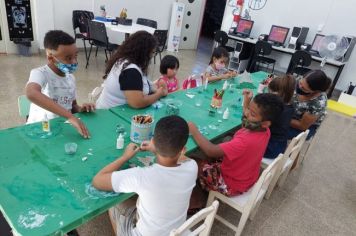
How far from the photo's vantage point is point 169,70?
8.52 ft

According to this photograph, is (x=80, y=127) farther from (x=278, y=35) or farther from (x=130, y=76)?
(x=278, y=35)

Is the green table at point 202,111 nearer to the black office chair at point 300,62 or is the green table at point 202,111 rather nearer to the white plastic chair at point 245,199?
the white plastic chair at point 245,199

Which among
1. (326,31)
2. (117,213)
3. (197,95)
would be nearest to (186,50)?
(326,31)

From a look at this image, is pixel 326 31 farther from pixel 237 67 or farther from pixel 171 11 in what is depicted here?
pixel 171 11

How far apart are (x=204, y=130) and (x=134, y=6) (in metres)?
5.51

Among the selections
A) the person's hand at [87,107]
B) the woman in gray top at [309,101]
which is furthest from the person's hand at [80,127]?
the woman in gray top at [309,101]

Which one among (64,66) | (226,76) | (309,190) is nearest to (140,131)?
(64,66)

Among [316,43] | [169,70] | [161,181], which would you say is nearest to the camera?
[161,181]

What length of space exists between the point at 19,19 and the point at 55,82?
407 cm

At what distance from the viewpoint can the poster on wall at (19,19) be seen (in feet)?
15.1

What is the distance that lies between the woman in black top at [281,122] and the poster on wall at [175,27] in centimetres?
534

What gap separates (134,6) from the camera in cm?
630

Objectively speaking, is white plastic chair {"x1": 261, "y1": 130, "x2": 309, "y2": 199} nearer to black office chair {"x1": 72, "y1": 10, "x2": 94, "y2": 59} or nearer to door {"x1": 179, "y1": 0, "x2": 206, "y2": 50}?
black office chair {"x1": 72, "y1": 10, "x2": 94, "y2": 59}

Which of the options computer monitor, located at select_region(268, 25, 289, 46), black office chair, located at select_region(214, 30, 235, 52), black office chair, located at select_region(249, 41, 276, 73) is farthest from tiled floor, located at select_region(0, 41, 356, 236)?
black office chair, located at select_region(214, 30, 235, 52)
